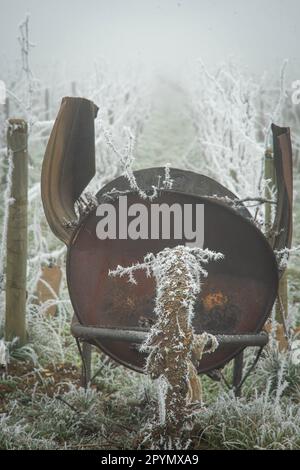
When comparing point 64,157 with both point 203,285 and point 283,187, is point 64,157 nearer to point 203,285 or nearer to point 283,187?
point 203,285

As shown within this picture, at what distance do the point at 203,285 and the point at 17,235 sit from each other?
1774 mm

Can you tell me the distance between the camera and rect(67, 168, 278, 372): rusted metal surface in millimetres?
2537

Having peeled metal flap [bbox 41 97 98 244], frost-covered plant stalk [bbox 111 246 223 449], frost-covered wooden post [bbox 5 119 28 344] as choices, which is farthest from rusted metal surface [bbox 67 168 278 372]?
frost-covered wooden post [bbox 5 119 28 344]

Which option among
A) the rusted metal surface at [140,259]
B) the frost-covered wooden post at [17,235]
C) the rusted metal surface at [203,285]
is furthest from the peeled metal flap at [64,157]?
the frost-covered wooden post at [17,235]

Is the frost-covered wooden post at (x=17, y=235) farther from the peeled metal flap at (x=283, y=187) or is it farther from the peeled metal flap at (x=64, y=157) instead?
the peeled metal flap at (x=283, y=187)

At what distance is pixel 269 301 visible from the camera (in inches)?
102

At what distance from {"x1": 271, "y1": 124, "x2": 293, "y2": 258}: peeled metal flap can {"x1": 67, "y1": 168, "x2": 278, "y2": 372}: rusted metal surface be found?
237 millimetres

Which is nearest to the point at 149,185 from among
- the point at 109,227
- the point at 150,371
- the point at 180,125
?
the point at 109,227

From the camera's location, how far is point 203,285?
2592 millimetres

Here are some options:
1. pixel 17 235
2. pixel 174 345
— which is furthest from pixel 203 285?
pixel 17 235

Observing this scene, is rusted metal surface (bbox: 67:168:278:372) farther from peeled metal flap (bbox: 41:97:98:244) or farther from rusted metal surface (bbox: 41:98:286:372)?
peeled metal flap (bbox: 41:97:98:244)

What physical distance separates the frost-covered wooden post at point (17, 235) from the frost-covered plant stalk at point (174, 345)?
186cm

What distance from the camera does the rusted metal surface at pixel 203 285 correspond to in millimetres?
2537
